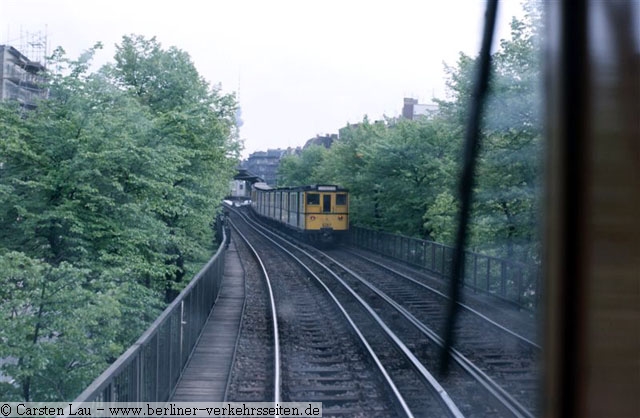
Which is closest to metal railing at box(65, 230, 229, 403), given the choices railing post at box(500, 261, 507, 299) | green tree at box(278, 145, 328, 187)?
railing post at box(500, 261, 507, 299)

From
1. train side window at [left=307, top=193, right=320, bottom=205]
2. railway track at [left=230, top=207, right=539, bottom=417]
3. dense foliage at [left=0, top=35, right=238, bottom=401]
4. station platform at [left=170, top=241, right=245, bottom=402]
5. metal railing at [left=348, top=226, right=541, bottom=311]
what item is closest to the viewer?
railway track at [left=230, top=207, right=539, bottom=417]

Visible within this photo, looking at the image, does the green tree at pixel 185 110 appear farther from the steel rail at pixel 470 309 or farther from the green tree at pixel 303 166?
Result: the green tree at pixel 303 166

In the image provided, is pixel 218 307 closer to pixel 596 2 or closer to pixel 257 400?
pixel 257 400

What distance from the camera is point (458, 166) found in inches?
472

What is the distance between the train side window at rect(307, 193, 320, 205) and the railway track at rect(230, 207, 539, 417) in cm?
991

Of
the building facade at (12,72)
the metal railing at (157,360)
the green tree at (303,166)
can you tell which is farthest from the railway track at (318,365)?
the green tree at (303,166)

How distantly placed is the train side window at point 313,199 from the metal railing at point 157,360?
16.1 metres

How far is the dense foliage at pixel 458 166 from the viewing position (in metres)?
8.12

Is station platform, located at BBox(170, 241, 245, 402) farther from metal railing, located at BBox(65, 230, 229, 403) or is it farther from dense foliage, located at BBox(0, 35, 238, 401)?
dense foliage, located at BBox(0, 35, 238, 401)

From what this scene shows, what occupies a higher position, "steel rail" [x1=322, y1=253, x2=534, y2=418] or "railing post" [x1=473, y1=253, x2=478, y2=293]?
"railing post" [x1=473, y1=253, x2=478, y2=293]

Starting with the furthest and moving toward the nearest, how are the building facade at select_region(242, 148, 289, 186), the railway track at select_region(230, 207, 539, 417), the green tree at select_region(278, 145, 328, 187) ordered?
the building facade at select_region(242, 148, 289, 186)
the green tree at select_region(278, 145, 328, 187)
the railway track at select_region(230, 207, 539, 417)

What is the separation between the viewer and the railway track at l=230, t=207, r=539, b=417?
6484 mm

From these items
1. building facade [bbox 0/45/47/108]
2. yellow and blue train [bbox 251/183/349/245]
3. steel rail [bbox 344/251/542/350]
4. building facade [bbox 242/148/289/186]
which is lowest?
steel rail [bbox 344/251/542/350]

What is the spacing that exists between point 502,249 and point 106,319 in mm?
6963
